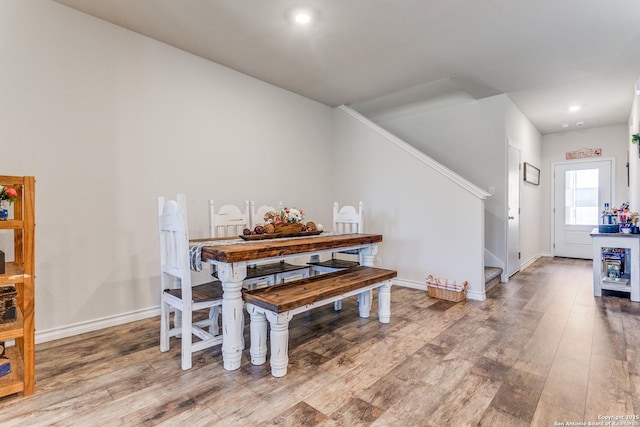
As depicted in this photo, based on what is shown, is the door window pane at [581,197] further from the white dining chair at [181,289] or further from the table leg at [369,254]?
the white dining chair at [181,289]

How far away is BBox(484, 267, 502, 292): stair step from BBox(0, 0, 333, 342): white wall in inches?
122

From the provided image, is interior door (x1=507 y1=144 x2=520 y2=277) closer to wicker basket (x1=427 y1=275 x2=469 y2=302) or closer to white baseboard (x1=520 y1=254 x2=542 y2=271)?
white baseboard (x1=520 y1=254 x2=542 y2=271)

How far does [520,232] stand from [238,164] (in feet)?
14.6

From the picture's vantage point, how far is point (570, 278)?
4652 mm

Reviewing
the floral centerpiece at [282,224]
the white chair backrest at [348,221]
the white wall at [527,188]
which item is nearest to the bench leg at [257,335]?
the floral centerpiece at [282,224]

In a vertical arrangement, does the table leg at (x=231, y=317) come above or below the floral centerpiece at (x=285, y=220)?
below

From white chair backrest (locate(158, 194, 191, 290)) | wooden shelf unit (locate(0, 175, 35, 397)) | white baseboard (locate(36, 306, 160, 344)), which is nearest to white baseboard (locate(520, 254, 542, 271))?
white chair backrest (locate(158, 194, 191, 290))

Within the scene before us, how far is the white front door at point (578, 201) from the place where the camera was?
6086 mm

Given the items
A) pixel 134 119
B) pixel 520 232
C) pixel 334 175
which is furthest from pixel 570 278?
pixel 134 119

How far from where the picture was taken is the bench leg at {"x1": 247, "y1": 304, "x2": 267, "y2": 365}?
6.82ft

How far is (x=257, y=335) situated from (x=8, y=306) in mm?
1397

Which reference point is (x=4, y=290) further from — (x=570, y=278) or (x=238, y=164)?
(x=570, y=278)

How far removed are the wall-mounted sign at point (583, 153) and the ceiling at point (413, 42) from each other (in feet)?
6.68

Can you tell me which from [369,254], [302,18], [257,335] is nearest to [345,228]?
[369,254]
